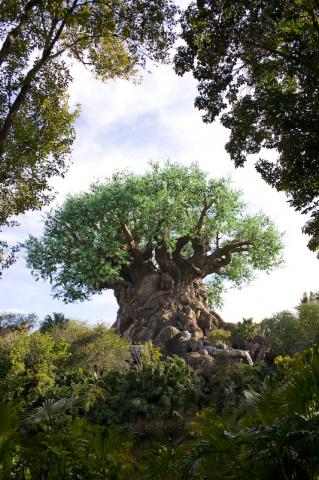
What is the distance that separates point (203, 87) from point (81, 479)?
32.4 feet

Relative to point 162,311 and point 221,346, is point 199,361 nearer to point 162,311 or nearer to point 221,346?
point 221,346

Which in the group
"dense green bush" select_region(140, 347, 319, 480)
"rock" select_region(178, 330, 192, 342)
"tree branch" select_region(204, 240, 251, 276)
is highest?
"tree branch" select_region(204, 240, 251, 276)

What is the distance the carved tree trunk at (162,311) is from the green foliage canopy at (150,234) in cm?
71

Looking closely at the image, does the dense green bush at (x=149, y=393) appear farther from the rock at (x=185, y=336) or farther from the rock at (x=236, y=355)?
the rock at (x=185, y=336)

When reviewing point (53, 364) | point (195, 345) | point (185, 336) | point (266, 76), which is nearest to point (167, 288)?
point (185, 336)

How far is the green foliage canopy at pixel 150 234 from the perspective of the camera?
2658 centimetres

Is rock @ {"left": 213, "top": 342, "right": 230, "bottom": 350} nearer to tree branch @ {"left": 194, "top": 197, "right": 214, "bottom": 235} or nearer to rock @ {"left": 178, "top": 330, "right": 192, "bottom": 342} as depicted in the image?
rock @ {"left": 178, "top": 330, "right": 192, "bottom": 342}

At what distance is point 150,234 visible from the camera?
2820cm

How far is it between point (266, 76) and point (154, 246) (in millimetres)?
17713

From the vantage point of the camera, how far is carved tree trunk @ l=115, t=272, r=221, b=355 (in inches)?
1047

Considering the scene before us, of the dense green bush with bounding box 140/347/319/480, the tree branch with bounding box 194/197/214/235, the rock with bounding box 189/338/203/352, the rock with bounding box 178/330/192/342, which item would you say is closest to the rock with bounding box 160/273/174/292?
the tree branch with bounding box 194/197/214/235

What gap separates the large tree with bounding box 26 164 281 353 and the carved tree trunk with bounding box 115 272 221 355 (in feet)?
0.20

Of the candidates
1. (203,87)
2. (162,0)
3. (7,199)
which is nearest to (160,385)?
(7,199)

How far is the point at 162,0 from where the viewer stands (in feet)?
38.8
